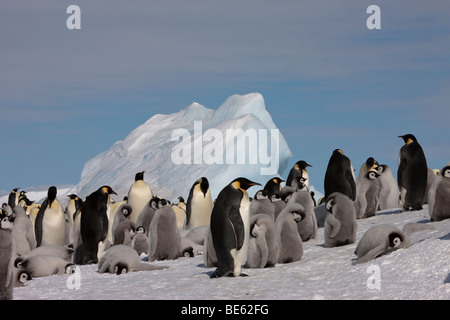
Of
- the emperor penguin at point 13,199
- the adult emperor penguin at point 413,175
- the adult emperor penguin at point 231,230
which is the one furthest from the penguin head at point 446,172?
the emperor penguin at point 13,199

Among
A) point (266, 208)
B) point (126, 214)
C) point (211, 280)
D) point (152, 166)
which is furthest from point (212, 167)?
point (211, 280)

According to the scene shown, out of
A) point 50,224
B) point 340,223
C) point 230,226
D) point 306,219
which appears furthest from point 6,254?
point 50,224

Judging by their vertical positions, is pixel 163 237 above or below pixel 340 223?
below

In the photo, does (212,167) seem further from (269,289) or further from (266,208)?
(269,289)

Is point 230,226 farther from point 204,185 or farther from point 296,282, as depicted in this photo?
point 204,185

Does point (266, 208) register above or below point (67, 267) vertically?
Result: above

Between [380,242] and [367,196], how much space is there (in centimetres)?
460

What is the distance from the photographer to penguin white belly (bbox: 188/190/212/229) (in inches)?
564

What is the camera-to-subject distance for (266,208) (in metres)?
10.1

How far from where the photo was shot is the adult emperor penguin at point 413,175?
12781 millimetres

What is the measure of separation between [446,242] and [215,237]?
95.0 inches

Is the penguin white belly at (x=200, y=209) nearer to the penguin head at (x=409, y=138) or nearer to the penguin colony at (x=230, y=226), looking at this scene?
the penguin colony at (x=230, y=226)

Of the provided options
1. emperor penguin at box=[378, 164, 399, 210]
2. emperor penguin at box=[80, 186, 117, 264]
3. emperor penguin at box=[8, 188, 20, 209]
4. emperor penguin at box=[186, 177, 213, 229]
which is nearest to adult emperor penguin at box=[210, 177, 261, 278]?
emperor penguin at box=[80, 186, 117, 264]

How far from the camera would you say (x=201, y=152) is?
45.1 meters
